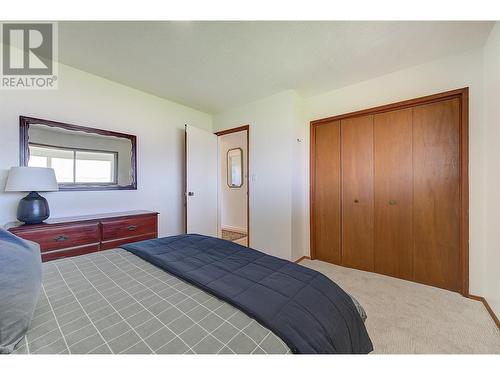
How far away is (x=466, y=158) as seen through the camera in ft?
6.55

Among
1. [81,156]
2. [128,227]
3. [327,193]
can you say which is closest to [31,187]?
[81,156]

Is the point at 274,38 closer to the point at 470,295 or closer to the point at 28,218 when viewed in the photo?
the point at 28,218

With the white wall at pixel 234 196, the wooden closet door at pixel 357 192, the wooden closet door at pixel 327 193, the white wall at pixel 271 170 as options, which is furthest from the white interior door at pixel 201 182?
the wooden closet door at pixel 357 192

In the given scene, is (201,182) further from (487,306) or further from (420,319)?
(487,306)

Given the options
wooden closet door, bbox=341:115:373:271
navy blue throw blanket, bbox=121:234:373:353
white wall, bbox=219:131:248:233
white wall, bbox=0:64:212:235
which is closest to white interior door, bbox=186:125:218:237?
white wall, bbox=0:64:212:235

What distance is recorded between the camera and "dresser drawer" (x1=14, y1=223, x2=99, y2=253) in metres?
1.78

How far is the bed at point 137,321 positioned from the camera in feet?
2.05

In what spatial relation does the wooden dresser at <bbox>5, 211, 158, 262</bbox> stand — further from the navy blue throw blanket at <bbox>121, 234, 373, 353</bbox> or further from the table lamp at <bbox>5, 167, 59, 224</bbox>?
the navy blue throw blanket at <bbox>121, 234, 373, 353</bbox>

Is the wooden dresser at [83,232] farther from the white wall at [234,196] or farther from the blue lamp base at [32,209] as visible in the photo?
the white wall at [234,196]

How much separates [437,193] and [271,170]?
1859mm

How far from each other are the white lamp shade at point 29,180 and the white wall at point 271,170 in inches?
91.1

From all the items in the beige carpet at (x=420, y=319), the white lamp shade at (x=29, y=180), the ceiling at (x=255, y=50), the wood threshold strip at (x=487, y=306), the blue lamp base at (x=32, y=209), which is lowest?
the beige carpet at (x=420, y=319)

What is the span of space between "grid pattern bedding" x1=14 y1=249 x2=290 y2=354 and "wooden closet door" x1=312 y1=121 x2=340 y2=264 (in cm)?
236

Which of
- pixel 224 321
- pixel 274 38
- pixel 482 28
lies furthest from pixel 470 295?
pixel 274 38
